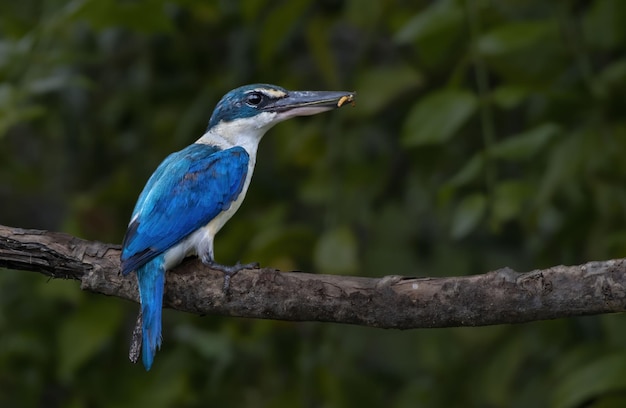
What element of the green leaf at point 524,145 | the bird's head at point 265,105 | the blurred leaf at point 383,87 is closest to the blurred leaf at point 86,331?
the bird's head at point 265,105

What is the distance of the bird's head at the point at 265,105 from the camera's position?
122 inches

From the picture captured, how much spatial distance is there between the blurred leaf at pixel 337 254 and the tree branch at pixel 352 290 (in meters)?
0.64

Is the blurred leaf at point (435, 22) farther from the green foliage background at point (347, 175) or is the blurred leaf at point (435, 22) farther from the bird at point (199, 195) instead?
the bird at point (199, 195)

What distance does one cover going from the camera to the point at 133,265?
261cm

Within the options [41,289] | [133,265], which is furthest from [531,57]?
[41,289]

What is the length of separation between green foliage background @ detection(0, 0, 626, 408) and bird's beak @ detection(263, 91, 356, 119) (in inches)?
12.7

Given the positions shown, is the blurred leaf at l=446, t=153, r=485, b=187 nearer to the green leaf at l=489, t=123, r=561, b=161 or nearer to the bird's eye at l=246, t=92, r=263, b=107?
the green leaf at l=489, t=123, r=561, b=161

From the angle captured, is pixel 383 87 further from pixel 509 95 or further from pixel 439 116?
pixel 509 95

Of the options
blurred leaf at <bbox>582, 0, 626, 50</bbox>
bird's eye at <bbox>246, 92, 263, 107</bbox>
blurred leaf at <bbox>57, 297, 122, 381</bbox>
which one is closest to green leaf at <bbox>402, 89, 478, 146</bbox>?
bird's eye at <bbox>246, 92, 263, 107</bbox>

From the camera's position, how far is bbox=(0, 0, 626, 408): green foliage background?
10.7ft

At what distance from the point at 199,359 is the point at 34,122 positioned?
1273 millimetres

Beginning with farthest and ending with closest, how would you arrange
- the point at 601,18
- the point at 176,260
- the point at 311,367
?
the point at 311,367 → the point at 601,18 → the point at 176,260

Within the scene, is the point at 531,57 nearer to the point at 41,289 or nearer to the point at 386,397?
the point at 386,397

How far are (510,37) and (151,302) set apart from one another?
135cm
